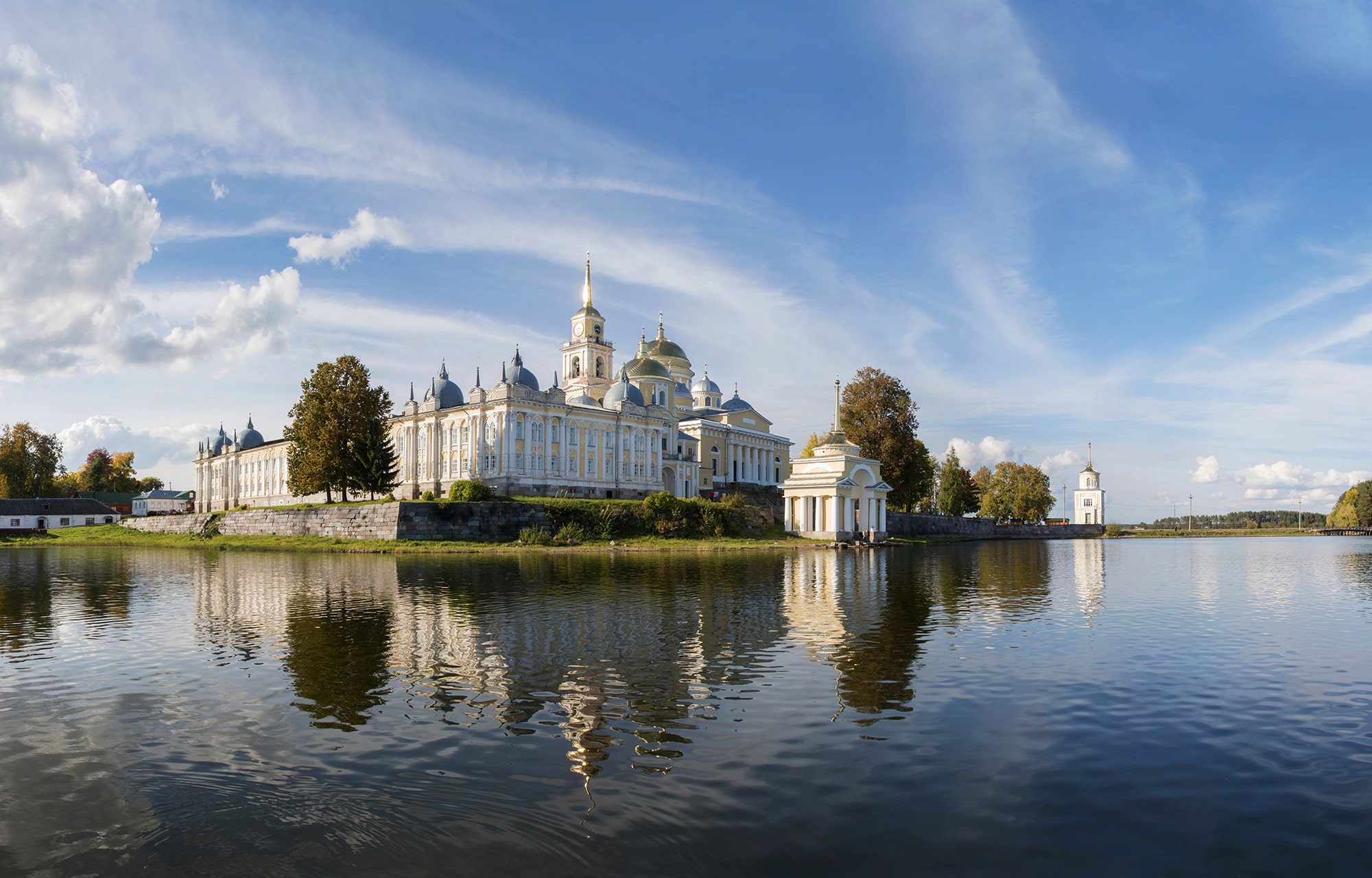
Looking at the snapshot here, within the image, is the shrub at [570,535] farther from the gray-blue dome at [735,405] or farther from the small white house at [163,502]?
the small white house at [163,502]

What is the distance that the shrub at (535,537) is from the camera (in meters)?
54.7

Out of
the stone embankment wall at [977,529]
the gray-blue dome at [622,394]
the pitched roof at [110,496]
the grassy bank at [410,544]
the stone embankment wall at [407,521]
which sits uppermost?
the gray-blue dome at [622,394]

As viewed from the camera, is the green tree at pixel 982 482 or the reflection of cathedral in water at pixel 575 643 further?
the green tree at pixel 982 482

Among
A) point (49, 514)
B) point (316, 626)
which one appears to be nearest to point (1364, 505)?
point (316, 626)

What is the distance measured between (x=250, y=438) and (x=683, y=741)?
121101 mm

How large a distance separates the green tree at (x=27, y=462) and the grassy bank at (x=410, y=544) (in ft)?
94.1

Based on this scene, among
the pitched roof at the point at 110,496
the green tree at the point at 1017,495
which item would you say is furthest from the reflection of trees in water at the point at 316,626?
the pitched roof at the point at 110,496

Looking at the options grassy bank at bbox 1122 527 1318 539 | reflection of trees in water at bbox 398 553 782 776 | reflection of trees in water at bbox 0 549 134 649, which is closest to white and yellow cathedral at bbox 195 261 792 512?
reflection of trees in water at bbox 0 549 134 649

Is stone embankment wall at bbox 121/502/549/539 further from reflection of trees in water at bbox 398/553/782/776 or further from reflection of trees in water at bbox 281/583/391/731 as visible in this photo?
reflection of trees in water at bbox 281/583/391/731

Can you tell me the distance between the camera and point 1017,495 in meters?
112

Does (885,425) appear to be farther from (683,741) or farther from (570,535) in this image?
(683,741)

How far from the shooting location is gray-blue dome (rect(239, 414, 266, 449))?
115 meters

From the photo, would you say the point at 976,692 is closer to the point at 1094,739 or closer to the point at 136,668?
the point at 1094,739

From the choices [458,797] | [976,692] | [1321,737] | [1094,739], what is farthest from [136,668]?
[1321,737]
